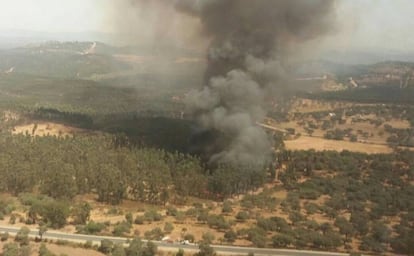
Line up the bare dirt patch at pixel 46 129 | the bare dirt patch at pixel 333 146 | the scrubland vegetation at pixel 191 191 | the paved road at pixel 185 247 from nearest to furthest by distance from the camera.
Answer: the paved road at pixel 185 247, the scrubland vegetation at pixel 191 191, the bare dirt patch at pixel 333 146, the bare dirt patch at pixel 46 129

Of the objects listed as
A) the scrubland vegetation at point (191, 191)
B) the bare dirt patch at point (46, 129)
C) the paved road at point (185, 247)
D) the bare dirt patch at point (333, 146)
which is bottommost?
the paved road at point (185, 247)

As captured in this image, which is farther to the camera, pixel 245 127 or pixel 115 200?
pixel 245 127

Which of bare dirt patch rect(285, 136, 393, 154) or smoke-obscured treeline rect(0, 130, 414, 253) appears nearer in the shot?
smoke-obscured treeline rect(0, 130, 414, 253)

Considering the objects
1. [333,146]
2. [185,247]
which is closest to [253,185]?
[185,247]

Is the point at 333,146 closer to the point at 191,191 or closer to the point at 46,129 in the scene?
the point at 191,191

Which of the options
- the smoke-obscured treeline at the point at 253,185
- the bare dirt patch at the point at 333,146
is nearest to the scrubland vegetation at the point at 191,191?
the smoke-obscured treeline at the point at 253,185

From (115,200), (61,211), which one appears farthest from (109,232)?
(115,200)

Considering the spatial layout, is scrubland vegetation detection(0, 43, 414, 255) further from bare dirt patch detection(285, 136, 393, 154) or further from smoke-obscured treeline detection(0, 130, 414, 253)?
bare dirt patch detection(285, 136, 393, 154)

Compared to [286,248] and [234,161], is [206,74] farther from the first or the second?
[286,248]

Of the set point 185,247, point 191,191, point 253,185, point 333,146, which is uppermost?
point 333,146

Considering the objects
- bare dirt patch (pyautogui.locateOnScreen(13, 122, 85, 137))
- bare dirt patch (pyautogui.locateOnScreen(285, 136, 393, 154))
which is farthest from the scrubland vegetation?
bare dirt patch (pyautogui.locateOnScreen(285, 136, 393, 154))

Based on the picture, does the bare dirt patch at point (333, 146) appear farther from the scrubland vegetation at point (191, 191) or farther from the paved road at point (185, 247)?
the paved road at point (185, 247)
